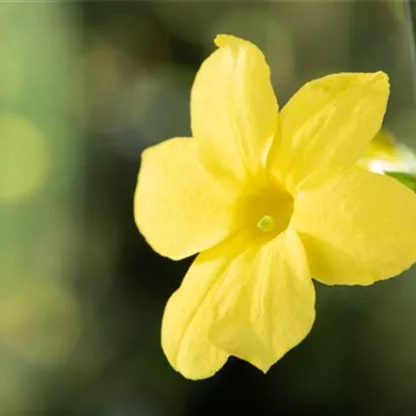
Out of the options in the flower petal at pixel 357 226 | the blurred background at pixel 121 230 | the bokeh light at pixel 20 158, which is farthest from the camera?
the bokeh light at pixel 20 158

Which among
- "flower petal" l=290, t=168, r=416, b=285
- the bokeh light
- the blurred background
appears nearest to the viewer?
"flower petal" l=290, t=168, r=416, b=285

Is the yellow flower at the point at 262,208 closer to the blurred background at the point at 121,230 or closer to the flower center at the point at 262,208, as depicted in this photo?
the flower center at the point at 262,208

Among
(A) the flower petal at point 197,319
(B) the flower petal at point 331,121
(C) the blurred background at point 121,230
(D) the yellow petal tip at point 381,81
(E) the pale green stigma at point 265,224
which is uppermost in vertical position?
(D) the yellow petal tip at point 381,81

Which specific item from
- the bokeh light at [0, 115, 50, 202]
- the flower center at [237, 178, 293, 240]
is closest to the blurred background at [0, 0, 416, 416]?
the bokeh light at [0, 115, 50, 202]

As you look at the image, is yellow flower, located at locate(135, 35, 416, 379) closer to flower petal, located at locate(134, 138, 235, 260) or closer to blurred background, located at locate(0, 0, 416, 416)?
flower petal, located at locate(134, 138, 235, 260)

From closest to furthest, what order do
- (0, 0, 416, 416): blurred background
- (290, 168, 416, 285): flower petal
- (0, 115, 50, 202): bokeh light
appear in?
(290, 168, 416, 285): flower petal
(0, 0, 416, 416): blurred background
(0, 115, 50, 202): bokeh light

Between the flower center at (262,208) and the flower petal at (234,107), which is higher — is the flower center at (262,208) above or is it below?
below

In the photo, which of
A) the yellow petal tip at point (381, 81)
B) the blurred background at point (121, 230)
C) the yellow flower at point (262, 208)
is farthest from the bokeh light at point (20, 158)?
the yellow petal tip at point (381, 81)

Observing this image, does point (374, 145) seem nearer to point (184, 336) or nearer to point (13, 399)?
point (184, 336)
